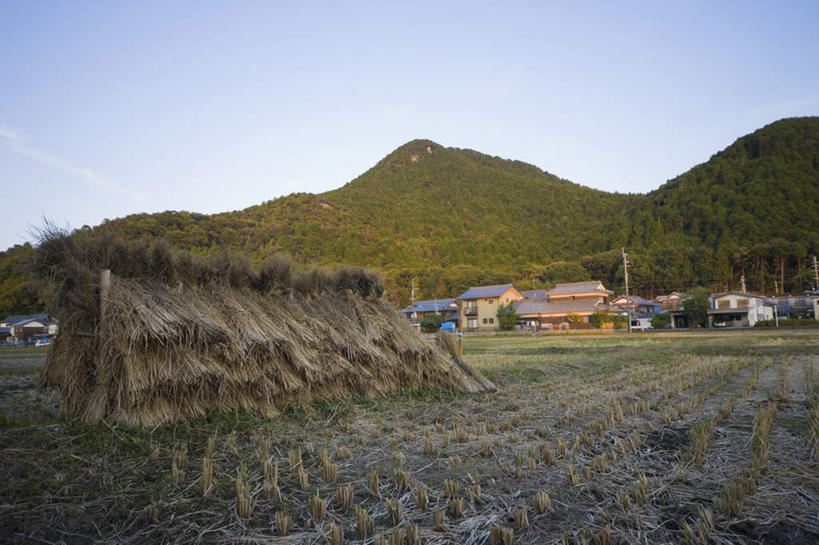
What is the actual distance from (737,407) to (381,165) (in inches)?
4190

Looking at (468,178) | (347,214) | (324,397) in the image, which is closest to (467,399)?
(324,397)

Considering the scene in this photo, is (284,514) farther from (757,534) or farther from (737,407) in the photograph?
(737,407)

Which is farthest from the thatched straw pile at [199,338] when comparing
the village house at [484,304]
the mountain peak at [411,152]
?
the mountain peak at [411,152]

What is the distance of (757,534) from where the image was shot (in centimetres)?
238

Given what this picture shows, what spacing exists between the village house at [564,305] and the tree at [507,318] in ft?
8.51

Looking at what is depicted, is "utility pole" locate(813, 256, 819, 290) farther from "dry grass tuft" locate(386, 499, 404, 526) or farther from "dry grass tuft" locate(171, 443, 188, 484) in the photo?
"dry grass tuft" locate(171, 443, 188, 484)

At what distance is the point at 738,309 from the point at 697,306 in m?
5.98

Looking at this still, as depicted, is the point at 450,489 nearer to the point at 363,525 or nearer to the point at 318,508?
the point at 363,525

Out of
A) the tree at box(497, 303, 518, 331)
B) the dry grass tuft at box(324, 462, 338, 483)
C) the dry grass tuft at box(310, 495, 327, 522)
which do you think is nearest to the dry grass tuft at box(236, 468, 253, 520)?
the dry grass tuft at box(310, 495, 327, 522)

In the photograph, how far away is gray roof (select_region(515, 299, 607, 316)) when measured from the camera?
49594mm

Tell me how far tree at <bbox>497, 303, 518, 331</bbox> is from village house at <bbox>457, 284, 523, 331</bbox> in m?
2.53

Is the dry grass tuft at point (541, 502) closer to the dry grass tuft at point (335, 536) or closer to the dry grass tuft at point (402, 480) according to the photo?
the dry grass tuft at point (402, 480)

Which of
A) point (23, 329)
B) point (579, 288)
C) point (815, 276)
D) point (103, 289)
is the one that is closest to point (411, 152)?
point (579, 288)

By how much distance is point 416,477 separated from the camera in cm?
339
